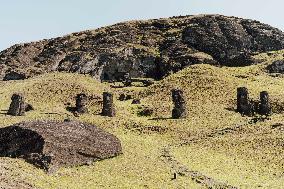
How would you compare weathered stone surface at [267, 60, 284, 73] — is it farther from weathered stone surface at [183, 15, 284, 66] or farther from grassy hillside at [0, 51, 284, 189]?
weathered stone surface at [183, 15, 284, 66]

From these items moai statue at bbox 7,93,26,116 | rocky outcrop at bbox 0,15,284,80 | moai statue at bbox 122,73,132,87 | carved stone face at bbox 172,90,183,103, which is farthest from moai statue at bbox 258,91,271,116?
moai statue at bbox 122,73,132,87

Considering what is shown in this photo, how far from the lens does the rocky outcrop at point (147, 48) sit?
327 ft

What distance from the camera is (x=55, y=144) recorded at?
3975 cm

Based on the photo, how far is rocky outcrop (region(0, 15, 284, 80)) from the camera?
99750mm

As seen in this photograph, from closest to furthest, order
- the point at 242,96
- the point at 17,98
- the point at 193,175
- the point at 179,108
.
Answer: the point at 193,175
the point at 17,98
the point at 179,108
the point at 242,96

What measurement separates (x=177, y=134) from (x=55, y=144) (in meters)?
22.3

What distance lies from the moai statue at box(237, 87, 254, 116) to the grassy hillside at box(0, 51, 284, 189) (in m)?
1.22

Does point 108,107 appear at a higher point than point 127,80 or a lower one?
lower

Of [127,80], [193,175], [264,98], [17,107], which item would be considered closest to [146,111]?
[264,98]

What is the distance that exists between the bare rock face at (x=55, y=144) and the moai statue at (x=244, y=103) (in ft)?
88.3

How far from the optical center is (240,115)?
218 ft

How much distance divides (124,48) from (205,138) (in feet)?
163

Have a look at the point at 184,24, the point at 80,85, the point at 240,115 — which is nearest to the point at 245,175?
the point at 240,115

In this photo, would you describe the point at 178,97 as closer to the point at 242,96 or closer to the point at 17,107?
the point at 242,96
